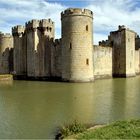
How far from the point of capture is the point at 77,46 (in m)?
23.7

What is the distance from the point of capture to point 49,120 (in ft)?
30.4

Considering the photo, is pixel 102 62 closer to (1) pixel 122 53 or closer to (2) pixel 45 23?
(1) pixel 122 53

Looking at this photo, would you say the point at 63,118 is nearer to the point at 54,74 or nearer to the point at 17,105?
the point at 17,105

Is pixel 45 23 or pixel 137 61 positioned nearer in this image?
pixel 45 23

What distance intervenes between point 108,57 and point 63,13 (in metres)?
8.60

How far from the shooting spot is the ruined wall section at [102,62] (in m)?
28.7

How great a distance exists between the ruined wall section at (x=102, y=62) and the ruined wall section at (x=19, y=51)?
794 centimetres

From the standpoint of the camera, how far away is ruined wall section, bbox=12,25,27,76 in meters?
31.9

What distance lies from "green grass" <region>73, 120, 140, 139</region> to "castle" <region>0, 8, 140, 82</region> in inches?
630

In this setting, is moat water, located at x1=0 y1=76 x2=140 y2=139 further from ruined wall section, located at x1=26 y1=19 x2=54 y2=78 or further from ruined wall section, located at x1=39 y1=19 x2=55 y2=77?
ruined wall section, located at x1=26 y1=19 x2=54 y2=78

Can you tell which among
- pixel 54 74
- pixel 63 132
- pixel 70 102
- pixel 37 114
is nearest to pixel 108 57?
pixel 54 74

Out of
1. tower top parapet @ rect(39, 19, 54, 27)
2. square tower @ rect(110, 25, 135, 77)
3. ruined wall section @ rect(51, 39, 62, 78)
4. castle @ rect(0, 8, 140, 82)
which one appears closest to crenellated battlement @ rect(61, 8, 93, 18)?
castle @ rect(0, 8, 140, 82)

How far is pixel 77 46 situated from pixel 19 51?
1062 cm

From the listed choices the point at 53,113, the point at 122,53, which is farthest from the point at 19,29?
the point at 53,113
